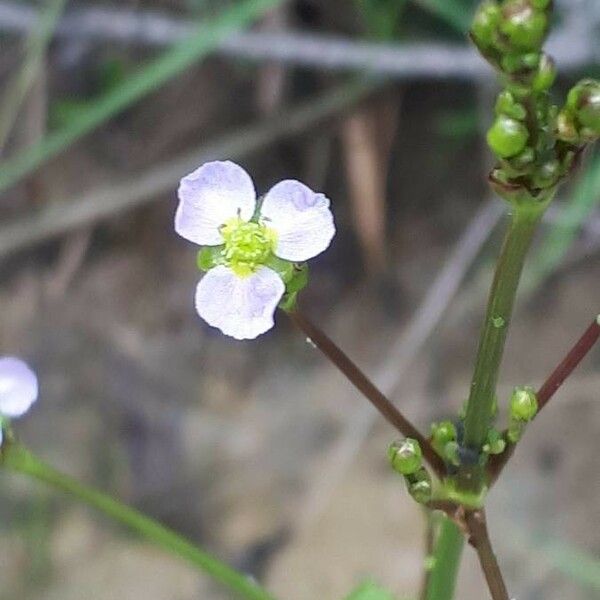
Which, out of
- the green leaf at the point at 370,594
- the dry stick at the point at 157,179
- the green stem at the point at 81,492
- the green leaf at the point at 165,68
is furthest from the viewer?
the dry stick at the point at 157,179

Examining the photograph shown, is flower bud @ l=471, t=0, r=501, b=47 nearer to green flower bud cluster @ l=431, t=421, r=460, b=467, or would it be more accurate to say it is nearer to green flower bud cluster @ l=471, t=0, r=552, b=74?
green flower bud cluster @ l=471, t=0, r=552, b=74

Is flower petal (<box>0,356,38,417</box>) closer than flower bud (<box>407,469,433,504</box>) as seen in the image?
No

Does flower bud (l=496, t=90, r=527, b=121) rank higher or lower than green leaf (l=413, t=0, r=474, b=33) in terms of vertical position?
lower

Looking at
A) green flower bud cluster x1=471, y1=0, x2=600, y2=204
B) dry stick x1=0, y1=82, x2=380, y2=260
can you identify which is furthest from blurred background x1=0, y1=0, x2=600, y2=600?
green flower bud cluster x1=471, y1=0, x2=600, y2=204

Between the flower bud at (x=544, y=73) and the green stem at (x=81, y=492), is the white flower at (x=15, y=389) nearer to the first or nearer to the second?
the green stem at (x=81, y=492)

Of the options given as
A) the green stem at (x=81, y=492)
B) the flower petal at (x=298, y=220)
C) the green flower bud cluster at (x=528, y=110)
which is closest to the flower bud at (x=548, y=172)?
the green flower bud cluster at (x=528, y=110)

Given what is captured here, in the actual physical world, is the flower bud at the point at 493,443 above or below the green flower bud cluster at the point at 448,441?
below

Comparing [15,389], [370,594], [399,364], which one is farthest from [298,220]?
[399,364]
